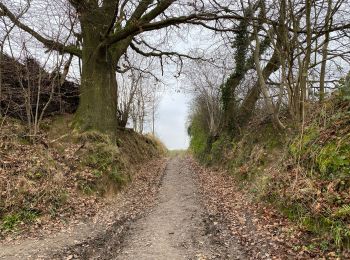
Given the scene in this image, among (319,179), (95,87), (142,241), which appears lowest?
(142,241)

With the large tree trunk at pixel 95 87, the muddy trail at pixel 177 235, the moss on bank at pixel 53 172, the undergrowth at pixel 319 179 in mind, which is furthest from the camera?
the large tree trunk at pixel 95 87

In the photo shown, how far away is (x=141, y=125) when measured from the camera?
1335 inches

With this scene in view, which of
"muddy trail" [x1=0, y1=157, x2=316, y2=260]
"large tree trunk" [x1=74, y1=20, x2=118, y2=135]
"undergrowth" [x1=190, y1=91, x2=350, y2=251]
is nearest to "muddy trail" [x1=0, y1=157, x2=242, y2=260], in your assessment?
"muddy trail" [x1=0, y1=157, x2=316, y2=260]

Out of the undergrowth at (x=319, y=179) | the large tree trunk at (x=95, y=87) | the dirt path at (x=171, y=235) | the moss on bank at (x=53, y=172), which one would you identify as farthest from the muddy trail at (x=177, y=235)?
the large tree trunk at (x=95, y=87)

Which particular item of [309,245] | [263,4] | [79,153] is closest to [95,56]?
[79,153]

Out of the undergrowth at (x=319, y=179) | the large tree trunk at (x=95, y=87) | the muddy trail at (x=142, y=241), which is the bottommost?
the muddy trail at (x=142, y=241)

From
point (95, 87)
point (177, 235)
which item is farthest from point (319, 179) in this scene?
point (95, 87)

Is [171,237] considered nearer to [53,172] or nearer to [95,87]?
[53,172]

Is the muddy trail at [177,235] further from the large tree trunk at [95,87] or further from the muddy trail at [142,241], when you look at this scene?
the large tree trunk at [95,87]

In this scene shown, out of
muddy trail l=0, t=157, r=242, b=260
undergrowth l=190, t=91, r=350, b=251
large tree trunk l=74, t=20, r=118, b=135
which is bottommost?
muddy trail l=0, t=157, r=242, b=260

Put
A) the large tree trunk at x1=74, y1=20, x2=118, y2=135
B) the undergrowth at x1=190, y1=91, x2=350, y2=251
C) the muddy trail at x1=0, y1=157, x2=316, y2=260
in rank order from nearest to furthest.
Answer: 1. the undergrowth at x1=190, y1=91, x2=350, y2=251
2. the muddy trail at x1=0, y1=157, x2=316, y2=260
3. the large tree trunk at x1=74, y1=20, x2=118, y2=135

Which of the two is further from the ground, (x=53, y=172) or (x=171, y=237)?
(x=53, y=172)

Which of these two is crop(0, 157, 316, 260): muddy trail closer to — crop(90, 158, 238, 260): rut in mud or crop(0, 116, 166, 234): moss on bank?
crop(90, 158, 238, 260): rut in mud

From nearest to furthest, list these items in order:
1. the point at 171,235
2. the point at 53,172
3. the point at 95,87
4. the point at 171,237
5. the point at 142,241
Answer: the point at 142,241 < the point at 171,237 < the point at 171,235 < the point at 53,172 < the point at 95,87
